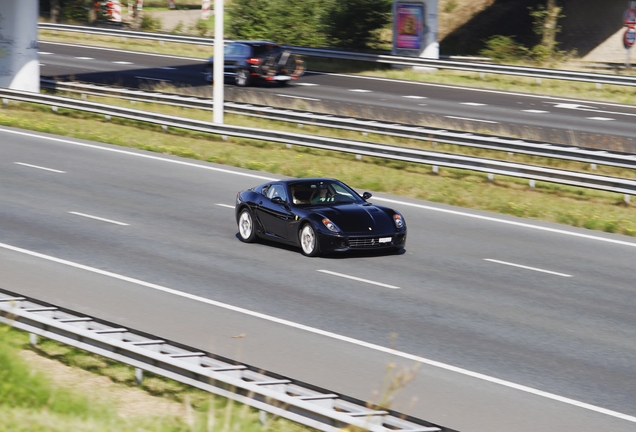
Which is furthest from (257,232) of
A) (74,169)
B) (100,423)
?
(100,423)

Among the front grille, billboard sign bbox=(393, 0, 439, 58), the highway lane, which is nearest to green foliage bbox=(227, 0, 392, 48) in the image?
billboard sign bbox=(393, 0, 439, 58)

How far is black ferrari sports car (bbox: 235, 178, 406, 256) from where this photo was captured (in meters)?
15.5

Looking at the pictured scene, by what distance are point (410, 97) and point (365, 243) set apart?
21.4 meters

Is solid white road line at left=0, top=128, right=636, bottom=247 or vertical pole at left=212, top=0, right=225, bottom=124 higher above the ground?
vertical pole at left=212, top=0, right=225, bottom=124

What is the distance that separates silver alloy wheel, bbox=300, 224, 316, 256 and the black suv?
2256cm

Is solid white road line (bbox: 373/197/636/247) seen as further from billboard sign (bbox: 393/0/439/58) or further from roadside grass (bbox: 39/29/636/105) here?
billboard sign (bbox: 393/0/439/58)

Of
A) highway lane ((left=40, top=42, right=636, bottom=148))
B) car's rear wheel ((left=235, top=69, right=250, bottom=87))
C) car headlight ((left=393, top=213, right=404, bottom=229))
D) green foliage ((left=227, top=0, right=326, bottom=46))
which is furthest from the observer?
green foliage ((left=227, top=0, right=326, bottom=46))

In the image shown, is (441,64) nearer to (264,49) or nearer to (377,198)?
(264,49)

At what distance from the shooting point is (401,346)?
35.6 feet

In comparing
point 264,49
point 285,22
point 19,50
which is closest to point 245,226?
point 19,50

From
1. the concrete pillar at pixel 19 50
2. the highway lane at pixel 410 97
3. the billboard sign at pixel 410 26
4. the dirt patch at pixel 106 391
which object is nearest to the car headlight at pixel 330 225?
the dirt patch at pixel 106 391

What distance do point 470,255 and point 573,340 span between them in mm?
4874

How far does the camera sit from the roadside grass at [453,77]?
3791 centimetres

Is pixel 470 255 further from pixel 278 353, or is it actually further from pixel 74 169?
pixel 74 169
